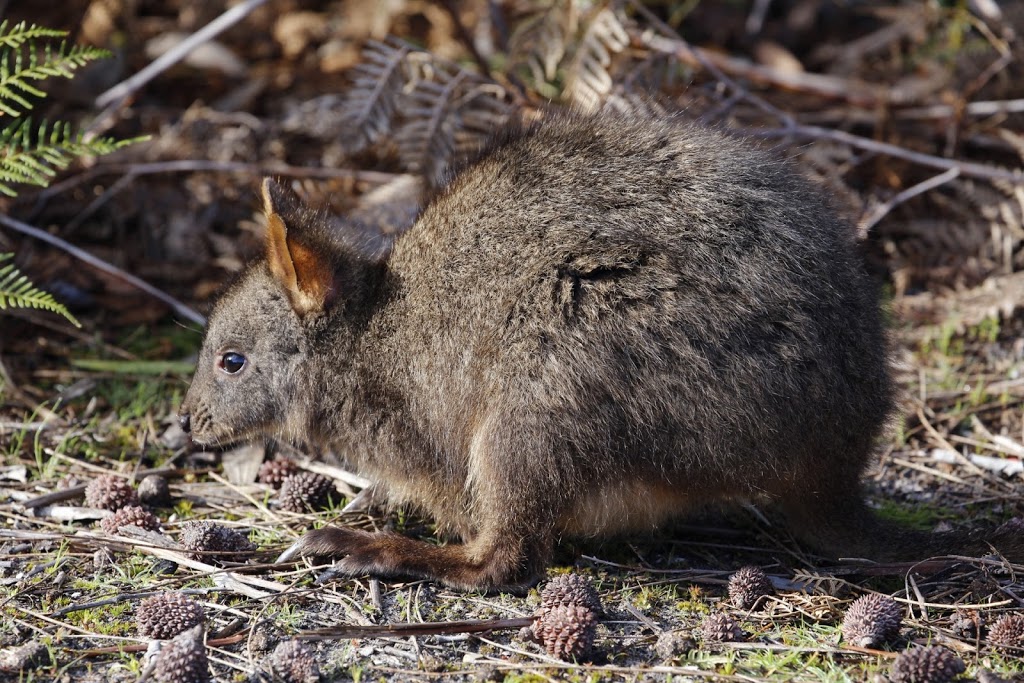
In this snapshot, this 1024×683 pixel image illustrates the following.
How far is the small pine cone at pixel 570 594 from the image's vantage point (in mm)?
3660

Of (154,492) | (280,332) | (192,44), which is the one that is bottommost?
(154,492)

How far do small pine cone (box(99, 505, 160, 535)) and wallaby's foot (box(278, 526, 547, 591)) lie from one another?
24.2 inches

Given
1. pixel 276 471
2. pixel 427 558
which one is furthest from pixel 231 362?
pixel 427 558

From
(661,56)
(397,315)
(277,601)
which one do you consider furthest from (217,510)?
(661,56)

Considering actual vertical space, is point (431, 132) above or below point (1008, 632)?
above

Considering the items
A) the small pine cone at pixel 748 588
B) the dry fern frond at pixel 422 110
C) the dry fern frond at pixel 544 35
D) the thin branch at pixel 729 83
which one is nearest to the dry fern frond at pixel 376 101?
the dry fern frond at pixel 422 110

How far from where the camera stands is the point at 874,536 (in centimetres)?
404

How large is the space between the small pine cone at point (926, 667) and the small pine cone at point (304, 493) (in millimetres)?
2448

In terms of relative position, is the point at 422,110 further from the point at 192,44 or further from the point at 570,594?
the point at 570,594

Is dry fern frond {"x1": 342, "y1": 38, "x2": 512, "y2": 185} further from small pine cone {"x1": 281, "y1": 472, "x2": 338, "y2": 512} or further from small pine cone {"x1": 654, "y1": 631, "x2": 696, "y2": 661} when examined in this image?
small pine cone {"x1": 654, "y1": 631, "x2": 696, "y2": 661}

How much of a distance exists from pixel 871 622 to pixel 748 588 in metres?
0.47

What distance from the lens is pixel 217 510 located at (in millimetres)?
4555

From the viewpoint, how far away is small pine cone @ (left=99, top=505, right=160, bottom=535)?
4.18m

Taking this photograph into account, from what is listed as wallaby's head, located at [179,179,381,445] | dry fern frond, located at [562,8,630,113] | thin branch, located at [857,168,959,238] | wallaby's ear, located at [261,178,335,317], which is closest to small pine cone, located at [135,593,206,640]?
wallaby's head, located at [179,179,381,445]
